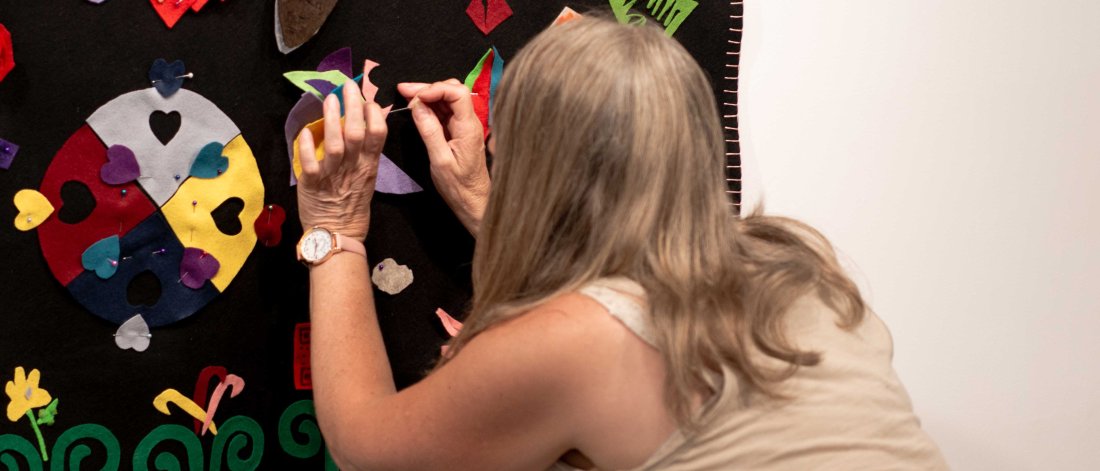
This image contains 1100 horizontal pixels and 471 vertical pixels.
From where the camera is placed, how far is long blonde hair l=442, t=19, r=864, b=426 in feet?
2.69

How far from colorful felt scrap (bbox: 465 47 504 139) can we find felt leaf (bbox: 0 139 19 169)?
449mm

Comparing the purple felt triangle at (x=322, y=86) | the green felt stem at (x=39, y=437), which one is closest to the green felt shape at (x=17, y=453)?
the green felt stem at (x=39, y=437)

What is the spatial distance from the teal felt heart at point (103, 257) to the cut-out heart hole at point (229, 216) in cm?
10

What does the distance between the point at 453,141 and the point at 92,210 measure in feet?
1.18

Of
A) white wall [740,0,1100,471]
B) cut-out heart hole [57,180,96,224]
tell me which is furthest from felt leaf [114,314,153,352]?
white wall [740,0,1100,471]

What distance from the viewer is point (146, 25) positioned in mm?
981

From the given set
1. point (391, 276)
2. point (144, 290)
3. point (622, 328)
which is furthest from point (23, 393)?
point (622, 328)

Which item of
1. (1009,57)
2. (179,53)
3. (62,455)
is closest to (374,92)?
(179,53)

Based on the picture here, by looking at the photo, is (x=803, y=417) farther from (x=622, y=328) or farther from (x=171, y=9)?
(x=171, y=9)

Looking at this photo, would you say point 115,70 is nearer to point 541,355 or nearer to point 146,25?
point 146,25

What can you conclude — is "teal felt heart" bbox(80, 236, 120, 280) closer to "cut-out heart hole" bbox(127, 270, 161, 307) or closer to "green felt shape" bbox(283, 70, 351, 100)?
"cut-out heart hole" bbox(127, 270, 161, 307)

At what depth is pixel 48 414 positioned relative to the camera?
100 cm

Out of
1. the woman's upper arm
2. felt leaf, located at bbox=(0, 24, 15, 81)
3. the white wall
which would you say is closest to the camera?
the woman's upper arm

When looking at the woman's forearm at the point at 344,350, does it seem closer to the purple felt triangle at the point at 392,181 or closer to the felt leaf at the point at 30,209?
the purple felt triangle at the point at 392,181
